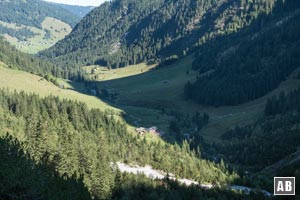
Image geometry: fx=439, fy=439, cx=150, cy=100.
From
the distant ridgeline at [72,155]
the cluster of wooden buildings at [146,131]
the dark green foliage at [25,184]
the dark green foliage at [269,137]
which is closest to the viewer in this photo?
the dark green foliage at [25,184]

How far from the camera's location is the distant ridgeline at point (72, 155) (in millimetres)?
65062

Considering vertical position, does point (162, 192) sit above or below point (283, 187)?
below

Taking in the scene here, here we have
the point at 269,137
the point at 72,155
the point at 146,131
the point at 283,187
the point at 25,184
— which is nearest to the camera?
the point at 283,187

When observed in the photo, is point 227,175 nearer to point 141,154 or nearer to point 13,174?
point 141,154

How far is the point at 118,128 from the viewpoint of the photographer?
160 meters

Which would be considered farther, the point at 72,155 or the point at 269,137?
the point at 269,137

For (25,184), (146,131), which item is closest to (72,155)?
(25,184)

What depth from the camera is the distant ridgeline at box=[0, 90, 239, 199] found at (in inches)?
2562

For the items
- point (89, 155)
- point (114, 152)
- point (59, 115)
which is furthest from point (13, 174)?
point (59, 115)

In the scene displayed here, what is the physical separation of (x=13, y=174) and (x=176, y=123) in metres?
136

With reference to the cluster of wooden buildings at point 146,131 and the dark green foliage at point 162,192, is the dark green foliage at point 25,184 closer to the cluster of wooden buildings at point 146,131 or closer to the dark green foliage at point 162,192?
the dark green foliage at point 162,192

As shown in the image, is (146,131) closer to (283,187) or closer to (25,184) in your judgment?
(25,184)

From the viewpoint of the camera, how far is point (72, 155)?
9481 cm

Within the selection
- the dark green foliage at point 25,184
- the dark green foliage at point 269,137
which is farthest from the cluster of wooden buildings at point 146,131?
the dark green foliage at point 25,184
